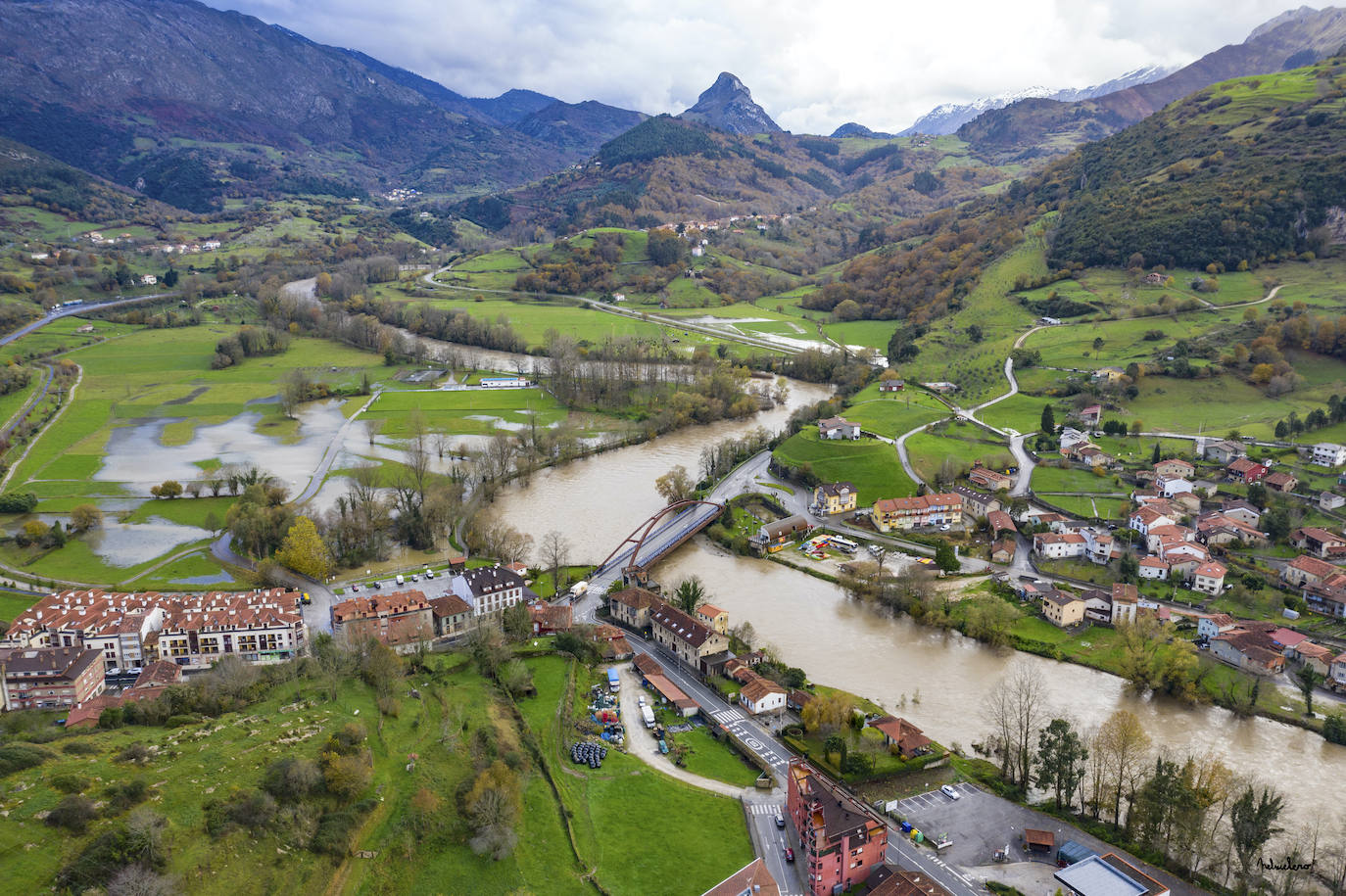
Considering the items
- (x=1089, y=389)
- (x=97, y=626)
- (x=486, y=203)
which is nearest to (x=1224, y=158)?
(x=1089, y=389)

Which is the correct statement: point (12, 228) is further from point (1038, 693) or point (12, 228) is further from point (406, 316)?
point (1038, 693)

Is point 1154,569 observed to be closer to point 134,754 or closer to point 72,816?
point 134,754

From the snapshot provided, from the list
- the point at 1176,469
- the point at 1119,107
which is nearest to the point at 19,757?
the point at 1176,469

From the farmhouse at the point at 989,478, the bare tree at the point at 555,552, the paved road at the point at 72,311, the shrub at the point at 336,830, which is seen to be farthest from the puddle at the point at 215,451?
the farmhouse at the point at 989,478

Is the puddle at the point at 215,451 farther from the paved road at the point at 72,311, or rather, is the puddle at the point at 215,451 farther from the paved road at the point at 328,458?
the paved road at the point at 72,311

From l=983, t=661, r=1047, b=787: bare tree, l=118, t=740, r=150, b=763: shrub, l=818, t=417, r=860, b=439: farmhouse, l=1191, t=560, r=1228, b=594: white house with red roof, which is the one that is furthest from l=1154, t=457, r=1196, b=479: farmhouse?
l=118, t=740, r=150, b=763: shrub

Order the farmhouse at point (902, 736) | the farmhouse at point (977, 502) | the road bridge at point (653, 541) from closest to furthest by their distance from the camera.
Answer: the farmhouse at point (902, 736) < the road bridge at point (653, 541) < the farmhouse at point (977, 502)
